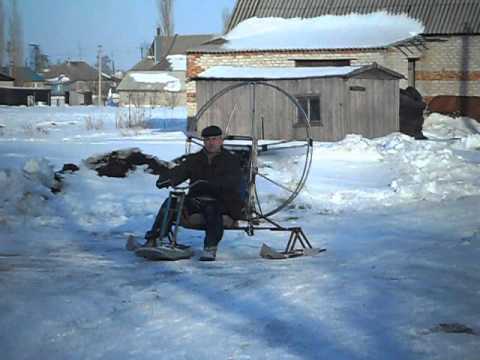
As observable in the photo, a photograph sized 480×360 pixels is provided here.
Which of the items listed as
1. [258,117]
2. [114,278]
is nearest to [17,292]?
[114,278]

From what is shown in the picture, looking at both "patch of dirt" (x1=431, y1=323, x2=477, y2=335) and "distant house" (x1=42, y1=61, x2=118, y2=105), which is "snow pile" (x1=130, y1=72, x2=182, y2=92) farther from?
"patch of dirt" (x1=431, y1=323, x2=477, y2=335)

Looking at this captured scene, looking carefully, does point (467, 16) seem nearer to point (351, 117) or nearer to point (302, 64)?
point (302, 64)

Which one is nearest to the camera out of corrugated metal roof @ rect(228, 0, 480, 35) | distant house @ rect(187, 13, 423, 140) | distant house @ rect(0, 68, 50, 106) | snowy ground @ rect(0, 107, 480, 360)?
snowy ground @ rect(0, 107, 480, 360)

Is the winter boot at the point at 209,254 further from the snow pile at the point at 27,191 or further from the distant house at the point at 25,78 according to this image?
the distant house at the point at 25,78

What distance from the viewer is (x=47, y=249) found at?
9672mm

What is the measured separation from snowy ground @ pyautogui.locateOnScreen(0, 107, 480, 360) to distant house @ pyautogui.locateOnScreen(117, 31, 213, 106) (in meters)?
66.3

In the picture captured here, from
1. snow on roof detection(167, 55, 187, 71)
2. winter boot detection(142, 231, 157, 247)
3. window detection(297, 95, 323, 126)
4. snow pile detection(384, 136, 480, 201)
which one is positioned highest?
snow on roof detection(167, 55, 187, 71)

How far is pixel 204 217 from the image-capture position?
8836mm

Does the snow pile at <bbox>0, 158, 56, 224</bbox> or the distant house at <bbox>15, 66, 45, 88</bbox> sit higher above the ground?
the distant house at <bbox>15, 66, 45, 88</bbox>

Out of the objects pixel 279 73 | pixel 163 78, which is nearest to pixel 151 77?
pixel 163 78

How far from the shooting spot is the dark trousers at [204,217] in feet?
28.4

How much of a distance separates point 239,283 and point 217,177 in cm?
213

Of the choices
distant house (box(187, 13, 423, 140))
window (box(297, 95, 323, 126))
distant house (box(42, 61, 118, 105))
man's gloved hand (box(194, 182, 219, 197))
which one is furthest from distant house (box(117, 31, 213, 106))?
man's gloved hand (box(194, 182, 219, 197))

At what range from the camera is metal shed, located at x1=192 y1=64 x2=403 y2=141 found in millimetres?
27297
